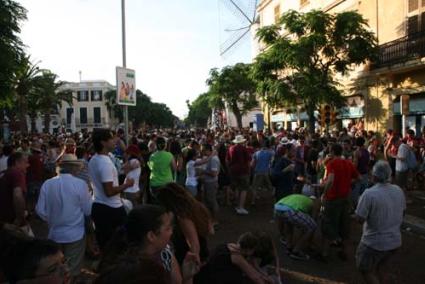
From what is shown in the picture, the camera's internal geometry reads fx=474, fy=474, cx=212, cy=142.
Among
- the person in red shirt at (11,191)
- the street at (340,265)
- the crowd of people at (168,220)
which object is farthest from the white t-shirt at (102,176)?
the street at (340,265)

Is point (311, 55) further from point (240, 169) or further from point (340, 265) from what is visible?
point (340, 265)

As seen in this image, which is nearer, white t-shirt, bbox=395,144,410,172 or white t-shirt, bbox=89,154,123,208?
white t-shirt, bbox=89,154,123,208

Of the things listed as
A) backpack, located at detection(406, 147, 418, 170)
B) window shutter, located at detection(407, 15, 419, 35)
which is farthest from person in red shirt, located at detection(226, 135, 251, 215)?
window shutter, located at detection(407, 15, 419, 35)

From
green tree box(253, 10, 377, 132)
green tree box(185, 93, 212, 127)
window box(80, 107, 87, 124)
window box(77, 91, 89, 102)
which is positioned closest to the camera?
green tree box(253, 10, 377, 132)

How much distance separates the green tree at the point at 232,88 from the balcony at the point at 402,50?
1670 centimetres

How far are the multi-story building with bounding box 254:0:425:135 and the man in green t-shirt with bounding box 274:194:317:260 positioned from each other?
458 inches

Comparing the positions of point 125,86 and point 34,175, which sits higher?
point 125,86

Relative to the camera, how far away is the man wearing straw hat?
4789 millimetres

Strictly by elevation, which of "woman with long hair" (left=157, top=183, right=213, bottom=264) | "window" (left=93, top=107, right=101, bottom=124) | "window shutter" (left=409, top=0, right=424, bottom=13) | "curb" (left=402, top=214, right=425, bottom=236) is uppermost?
"window shutter" (left=409, top=0, right=424, bottom=13)

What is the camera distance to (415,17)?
1973 centimetres

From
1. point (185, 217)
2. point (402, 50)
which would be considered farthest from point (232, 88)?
point (185, 217)

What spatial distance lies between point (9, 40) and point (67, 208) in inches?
530

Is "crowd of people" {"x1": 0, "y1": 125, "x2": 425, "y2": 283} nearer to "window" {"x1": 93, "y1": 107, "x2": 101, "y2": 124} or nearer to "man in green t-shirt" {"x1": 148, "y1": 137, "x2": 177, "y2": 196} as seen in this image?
"man in green t-shirt" {"x1": 148, "y1": 137, "x2": 177, "y2": 196}

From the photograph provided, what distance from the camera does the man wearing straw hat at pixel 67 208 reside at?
15.7 ft
